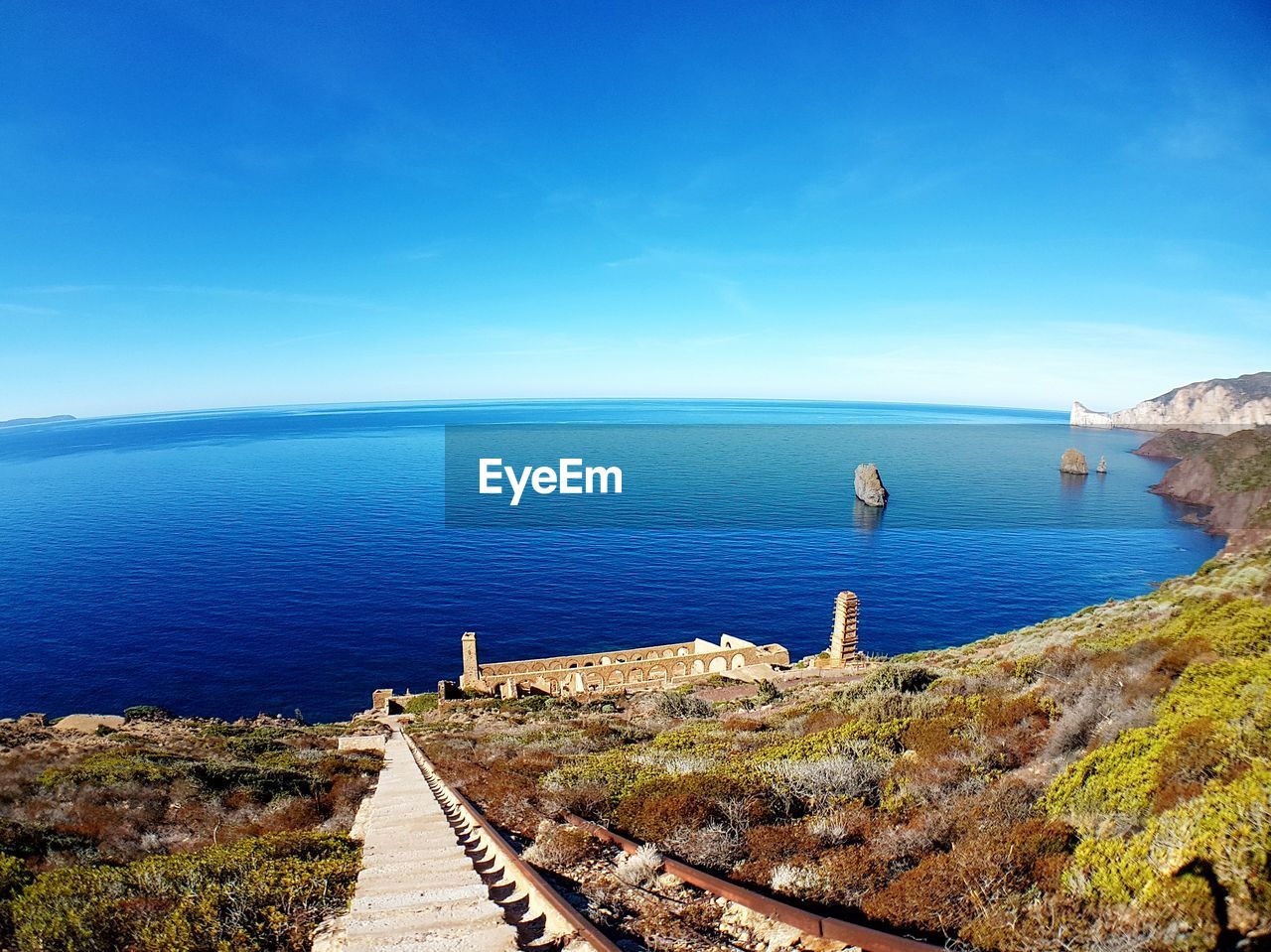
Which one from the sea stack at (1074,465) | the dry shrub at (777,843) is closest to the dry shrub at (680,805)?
the dry shrub at (777,843)

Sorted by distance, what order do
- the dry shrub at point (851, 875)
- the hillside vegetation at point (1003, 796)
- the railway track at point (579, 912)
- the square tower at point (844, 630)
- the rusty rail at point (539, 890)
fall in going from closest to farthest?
1. the railway track at point (579, 912)
2. the hillside vegetation at point (1003, 796)
3. the rusty rail at point (539, 890)
4. the dry shrub at point (851, 875)
5. the square tower at point (844, 630)

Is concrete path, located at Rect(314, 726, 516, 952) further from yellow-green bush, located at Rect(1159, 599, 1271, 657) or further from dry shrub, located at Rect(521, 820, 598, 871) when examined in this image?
yellow-green bush, located at Rect(1159, 599, 1271, 657)

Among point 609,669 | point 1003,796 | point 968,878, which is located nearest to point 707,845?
point 968,878

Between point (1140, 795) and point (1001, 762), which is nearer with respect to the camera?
point (1140, 795)

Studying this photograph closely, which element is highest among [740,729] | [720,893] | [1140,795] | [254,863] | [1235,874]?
[1235,874]

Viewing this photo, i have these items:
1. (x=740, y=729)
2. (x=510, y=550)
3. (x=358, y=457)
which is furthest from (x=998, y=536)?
(x=358, y=457)

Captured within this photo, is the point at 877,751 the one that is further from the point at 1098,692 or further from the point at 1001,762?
the point at 1098,692

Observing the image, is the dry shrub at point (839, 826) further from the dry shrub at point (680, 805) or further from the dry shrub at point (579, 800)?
the dry shrub at point (579, 800)
